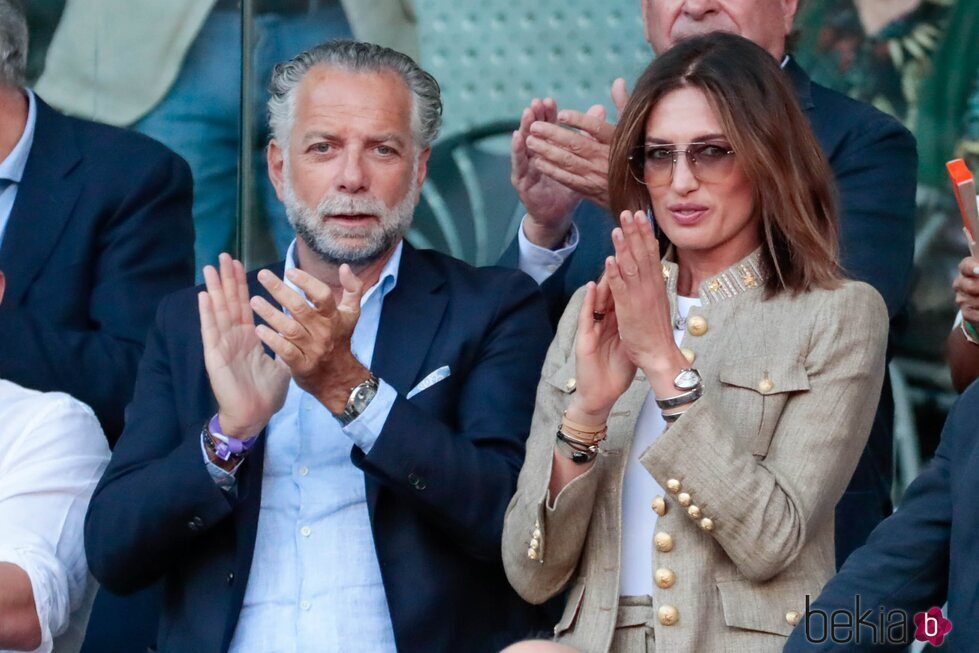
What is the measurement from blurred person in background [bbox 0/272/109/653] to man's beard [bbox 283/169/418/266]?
618mm

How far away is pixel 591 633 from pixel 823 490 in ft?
1.56

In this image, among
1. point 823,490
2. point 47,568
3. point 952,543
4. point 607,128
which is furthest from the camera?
point 607,128

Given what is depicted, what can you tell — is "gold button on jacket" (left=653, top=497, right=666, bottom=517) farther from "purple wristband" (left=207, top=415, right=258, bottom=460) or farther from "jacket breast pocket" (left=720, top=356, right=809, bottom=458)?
"purple wristband" (left=207, top=415, right=258, bottom=460)

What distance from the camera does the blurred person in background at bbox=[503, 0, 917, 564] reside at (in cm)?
378

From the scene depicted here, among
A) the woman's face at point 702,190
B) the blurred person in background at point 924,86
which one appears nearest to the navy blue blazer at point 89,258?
the woman's face at point 702,190

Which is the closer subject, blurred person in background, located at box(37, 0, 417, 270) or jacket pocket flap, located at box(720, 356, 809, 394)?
jacket pocket flap, located at box(720, 356, 809, 394)

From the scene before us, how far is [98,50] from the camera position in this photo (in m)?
5.14

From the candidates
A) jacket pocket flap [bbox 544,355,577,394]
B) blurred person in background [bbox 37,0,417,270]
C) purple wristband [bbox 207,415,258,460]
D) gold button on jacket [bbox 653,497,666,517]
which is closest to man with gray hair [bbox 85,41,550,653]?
purple wristband [bbox 207,415,258,460]

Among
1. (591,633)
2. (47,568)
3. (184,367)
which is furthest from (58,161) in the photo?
(591,633)

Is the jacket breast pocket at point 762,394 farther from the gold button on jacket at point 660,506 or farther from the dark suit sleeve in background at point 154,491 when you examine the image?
the dark suit sleeve in background at point 154,491

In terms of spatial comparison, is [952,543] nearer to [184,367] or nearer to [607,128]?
[607,128]

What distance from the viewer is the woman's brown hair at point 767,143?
10.4 ft

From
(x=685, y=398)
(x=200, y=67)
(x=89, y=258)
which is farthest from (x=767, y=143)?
(x=200, y=67)

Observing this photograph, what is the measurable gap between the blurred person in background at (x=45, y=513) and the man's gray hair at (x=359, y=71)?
0.72m
